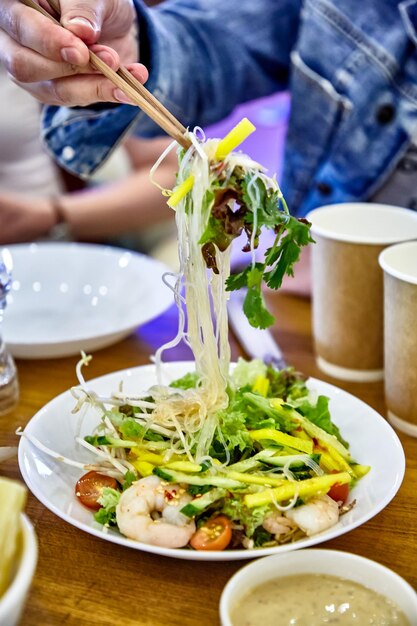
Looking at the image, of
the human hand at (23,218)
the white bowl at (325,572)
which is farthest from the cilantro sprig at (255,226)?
the human hand at (23,218)

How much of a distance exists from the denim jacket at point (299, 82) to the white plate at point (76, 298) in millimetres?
230

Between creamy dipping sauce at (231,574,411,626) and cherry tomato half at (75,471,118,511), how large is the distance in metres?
0.29

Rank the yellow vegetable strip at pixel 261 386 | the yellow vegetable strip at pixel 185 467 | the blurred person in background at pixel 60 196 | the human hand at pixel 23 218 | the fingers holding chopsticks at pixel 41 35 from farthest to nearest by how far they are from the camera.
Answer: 1. the blurred person in background at pixel 60 196
2. the human hand at pixel 23 218
3. the yellow vegetable strip at pixel 261 386
4. the fingers holding chopsticks at pixel 41 35
5. the yellow vegetable strip at pixel 185 467

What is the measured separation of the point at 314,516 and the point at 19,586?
1.35 feet

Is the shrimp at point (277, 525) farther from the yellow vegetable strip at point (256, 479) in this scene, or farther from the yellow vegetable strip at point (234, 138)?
the yellow vegetable strip at point (234, 138)

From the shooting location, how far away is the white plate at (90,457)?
0.93 m

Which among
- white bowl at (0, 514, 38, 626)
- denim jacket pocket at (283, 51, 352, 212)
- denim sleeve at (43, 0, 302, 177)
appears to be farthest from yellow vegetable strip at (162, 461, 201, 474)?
denim jacket pocket at (283, 51, 352, 212)

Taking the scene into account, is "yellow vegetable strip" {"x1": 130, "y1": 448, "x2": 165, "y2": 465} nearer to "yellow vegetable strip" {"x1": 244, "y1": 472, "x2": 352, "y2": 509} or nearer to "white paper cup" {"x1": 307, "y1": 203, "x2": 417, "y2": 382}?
"yellow vegetable strip" {"x1": 244, "y1": 472, "x2": 352, "y2": 509}

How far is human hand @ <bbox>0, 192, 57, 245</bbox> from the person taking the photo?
8.00ft

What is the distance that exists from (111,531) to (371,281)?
69cm

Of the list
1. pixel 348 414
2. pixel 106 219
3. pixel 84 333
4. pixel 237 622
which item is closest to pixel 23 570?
pixel 237 622

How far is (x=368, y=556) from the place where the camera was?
993mm

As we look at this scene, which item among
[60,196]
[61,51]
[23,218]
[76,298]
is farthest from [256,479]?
[60,196]

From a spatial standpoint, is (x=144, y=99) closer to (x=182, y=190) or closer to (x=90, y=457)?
(x=182, y=190)
